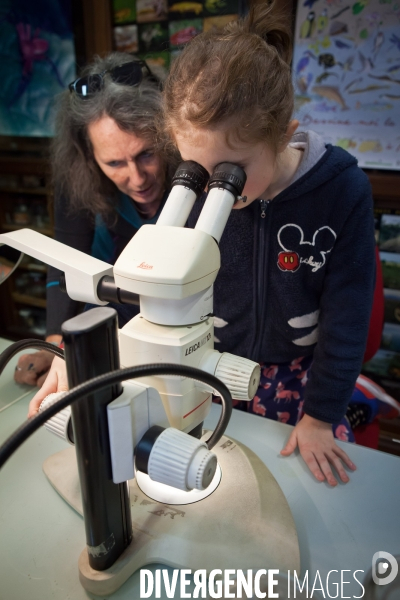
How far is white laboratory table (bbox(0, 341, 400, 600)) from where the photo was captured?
556 mm

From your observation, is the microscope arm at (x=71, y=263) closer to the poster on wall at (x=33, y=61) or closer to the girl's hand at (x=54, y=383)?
the girl's hand at (x=54, y=383)

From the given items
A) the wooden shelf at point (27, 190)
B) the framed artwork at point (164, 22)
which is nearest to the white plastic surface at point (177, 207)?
the framed artwork at point (164, 22)

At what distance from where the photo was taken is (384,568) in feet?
1.86

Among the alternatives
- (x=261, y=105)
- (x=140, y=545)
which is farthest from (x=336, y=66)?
(x=140, y=545)

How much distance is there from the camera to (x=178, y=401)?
1.79 ft

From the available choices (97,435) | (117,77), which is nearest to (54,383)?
(97,435)

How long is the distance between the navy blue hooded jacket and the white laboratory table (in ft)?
0.43

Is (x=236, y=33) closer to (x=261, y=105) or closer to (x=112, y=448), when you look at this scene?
(x=261, y=105)

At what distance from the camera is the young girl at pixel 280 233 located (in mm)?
643

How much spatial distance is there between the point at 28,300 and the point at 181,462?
7.16 feet

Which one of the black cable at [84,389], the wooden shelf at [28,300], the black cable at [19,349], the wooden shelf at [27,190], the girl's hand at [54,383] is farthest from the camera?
the wooden shelf at [28,300]

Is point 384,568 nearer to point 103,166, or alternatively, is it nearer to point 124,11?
point 103,166

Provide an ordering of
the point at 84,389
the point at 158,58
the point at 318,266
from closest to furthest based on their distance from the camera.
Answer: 1. the point at 84,389
2. the point at 318,266
3. the point at 158,58

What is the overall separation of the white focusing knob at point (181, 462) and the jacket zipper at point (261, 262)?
0.49m
